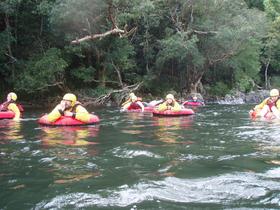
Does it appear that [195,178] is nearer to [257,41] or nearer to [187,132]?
[187,132]

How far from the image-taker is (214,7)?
3275 cm

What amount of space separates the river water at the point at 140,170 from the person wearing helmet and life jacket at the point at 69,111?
5.36ft

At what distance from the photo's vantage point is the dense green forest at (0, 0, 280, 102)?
25.8 metres

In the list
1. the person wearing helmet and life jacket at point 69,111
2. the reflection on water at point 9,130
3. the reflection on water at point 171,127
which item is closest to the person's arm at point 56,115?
the person wearing helmet and life jacket at point 69,111

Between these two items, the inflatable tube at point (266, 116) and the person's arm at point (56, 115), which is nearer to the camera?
the person's arm at point (56, 115)

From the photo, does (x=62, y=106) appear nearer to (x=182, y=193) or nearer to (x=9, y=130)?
(x=9, y=130)

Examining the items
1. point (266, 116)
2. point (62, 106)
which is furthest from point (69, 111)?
point (266, 116)

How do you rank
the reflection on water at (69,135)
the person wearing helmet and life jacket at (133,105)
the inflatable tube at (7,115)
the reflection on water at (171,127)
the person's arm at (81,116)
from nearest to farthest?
the reflection on water at (69,135) → the reflection on water at (171,127) → the person's arm at (81,116) → the inflatable tube at (7,115) → the person wearing helmet and life jacket at (133,105)

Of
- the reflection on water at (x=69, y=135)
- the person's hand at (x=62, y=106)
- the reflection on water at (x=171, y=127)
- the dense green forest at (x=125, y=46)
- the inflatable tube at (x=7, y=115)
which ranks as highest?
the dense green forest at (x=125, y=46)

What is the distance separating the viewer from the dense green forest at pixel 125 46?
2583cm

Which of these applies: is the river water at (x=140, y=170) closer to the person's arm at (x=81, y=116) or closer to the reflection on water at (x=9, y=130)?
the reflection on water at (x=9, y=130)

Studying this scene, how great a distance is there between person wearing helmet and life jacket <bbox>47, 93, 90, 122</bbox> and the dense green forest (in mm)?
11246

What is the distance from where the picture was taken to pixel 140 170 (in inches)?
281

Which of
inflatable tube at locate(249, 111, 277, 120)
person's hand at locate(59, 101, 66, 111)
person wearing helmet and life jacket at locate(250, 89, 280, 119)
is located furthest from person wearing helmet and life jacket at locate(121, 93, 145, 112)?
person's hand at locate(59, 101, 66, 111)
